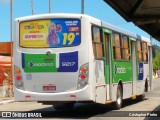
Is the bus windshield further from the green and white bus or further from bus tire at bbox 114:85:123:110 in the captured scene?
bus tire at bbox 114:85:123:110

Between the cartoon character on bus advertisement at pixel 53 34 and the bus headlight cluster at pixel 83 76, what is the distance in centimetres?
119

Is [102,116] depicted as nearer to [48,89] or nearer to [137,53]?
[48,89]

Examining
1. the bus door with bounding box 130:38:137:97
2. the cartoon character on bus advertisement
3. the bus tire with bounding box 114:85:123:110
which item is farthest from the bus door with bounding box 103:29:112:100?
the bus door with bounding box 130:38:137:97

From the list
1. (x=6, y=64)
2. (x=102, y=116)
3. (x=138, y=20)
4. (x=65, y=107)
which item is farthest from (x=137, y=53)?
(x=6, y=64)

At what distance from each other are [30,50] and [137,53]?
7.12 m

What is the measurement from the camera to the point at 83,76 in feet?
44.8

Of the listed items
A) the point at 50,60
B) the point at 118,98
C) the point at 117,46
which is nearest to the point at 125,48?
the point at 117,46

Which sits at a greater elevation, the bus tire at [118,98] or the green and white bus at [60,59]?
the green and white bus at [60,59]

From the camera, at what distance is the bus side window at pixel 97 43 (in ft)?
47.1

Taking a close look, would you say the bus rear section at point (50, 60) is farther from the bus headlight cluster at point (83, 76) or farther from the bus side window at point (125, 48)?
the bus side window at point (125, 48)

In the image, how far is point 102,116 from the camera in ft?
47.6

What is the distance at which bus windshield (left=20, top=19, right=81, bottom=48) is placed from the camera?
45.8 ft
